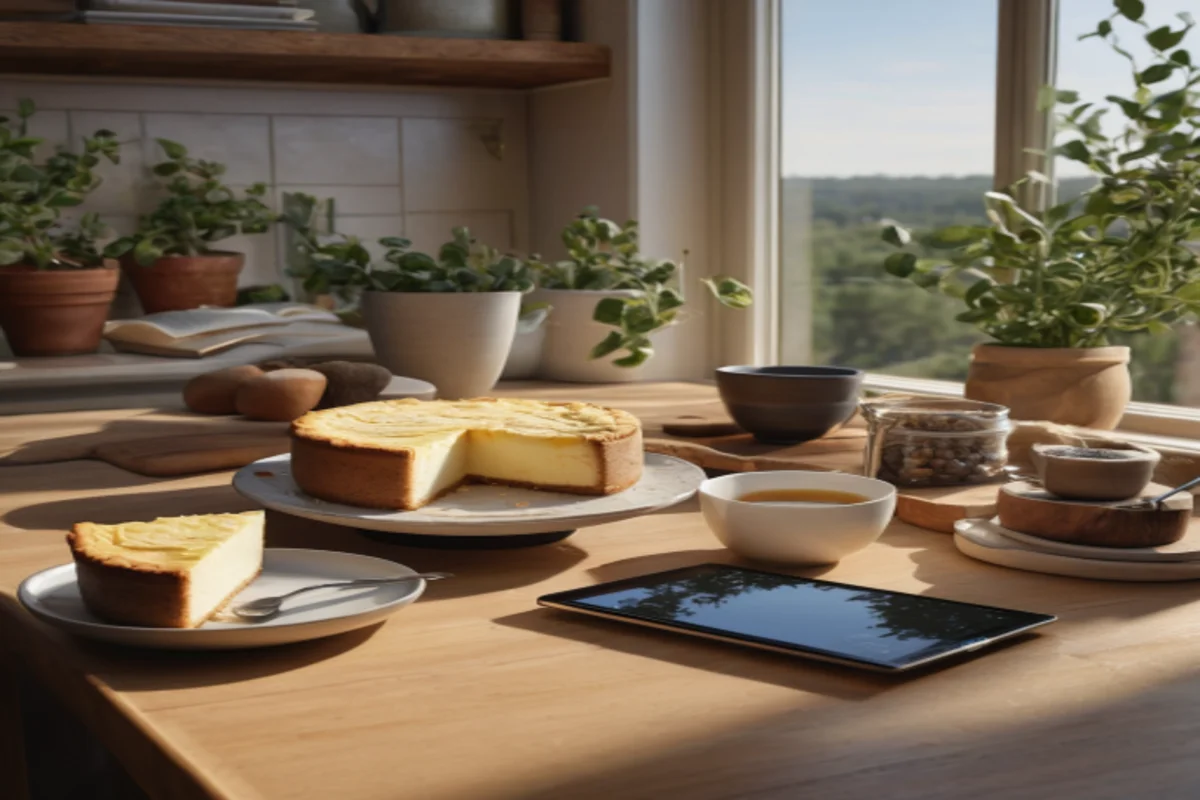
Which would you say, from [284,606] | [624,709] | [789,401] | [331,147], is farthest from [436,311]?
[624,709]

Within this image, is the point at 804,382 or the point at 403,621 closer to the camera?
the point at 403,621

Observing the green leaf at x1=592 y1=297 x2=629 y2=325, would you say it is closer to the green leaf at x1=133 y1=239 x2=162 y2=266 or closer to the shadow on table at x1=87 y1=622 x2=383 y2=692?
the green leaf at x1=133 y1=239 x2=162 y2=266

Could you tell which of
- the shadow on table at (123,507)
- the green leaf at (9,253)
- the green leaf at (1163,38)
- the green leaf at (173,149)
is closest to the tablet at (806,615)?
the shadow on table at (123,507)

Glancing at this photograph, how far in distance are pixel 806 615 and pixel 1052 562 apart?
0.23 m

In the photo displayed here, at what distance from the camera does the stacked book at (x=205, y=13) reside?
202 centimetres

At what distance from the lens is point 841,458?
4.42 feet

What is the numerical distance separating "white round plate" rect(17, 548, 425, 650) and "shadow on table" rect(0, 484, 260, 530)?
10.5 inches

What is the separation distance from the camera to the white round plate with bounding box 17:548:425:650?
75 cm

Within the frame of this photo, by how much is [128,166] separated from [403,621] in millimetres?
1697

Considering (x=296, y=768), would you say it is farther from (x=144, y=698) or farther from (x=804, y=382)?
(x=804, y=382)

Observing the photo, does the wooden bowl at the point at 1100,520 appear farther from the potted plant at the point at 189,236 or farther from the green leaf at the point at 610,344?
the potted plant at the point at 189,236

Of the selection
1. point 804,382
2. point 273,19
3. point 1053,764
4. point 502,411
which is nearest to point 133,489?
point 502,411

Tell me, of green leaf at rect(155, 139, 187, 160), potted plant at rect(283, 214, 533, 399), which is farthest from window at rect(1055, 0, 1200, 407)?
green leaf at rect(155, 139, 187, 160)

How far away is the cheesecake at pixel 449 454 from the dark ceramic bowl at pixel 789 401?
0.92 feet
